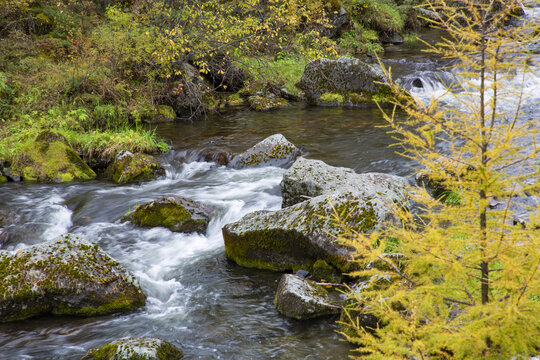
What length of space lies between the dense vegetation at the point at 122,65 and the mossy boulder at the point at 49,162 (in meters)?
0.34

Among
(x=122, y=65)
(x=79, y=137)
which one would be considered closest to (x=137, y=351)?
(x=79, y=137)

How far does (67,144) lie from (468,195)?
10.8 meters

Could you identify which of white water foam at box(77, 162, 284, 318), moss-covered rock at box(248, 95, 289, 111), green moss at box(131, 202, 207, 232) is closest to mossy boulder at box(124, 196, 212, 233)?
green moss at box(131, 202, 207, 232)

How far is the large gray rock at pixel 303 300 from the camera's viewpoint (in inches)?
199

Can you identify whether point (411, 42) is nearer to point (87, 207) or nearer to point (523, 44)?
point (87, 207)

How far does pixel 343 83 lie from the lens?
17.0 metres

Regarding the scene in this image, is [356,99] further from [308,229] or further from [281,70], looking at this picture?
[308,229]

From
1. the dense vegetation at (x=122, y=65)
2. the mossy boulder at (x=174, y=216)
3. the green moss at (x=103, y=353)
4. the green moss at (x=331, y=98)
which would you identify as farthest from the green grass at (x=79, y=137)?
the green moss at (x=103, y=353)

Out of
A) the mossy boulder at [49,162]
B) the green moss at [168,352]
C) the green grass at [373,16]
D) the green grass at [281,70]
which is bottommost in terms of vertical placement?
the green moss at [168,352]

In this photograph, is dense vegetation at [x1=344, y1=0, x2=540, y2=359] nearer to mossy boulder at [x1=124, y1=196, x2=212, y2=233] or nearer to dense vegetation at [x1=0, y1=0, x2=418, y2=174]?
mossy boulder at [x1=124, y1=196, x2=212, y2=233]

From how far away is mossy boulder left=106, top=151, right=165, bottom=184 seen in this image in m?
10.7

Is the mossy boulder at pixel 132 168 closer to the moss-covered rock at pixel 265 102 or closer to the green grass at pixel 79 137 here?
the green grass at pixel 79 137

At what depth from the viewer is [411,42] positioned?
2728cm

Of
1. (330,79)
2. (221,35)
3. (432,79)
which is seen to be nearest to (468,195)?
(221,35)
